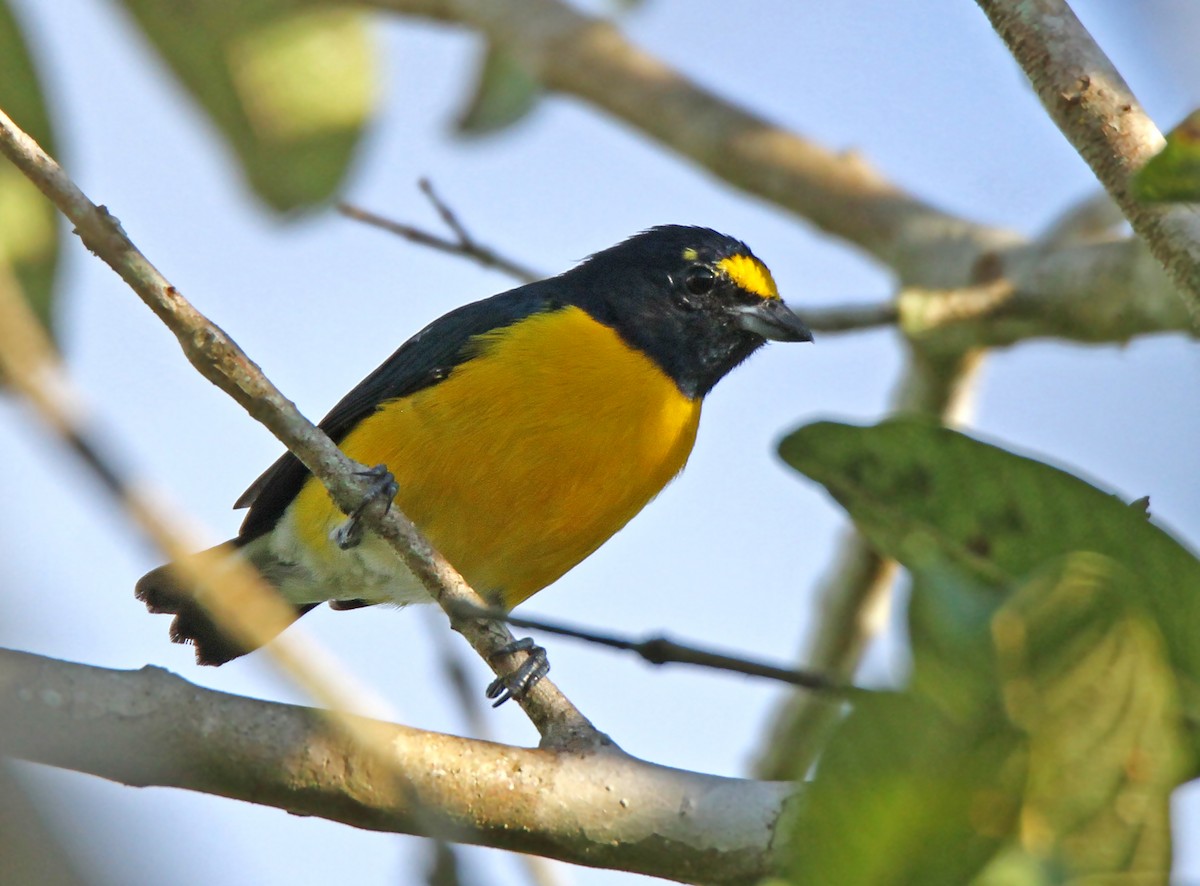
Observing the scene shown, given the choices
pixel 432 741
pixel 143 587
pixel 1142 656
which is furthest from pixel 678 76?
pixel 1142 656

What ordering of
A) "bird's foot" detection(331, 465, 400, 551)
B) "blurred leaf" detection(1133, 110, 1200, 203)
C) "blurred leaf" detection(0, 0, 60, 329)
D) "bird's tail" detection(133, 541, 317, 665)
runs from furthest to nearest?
"bird's tail" detection(133, 541, 317, 665) < "bird's foot" detection(331, 465, 400, 551) < "blurred leaf" detection(0, 0, 60, 329) < "blurred leaf" detection(1133, 110, 1200, 203)

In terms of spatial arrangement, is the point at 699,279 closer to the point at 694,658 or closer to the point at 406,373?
the point at 406,373

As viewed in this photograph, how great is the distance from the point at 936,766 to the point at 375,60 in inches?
150

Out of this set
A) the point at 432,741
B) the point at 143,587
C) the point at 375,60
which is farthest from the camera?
the point at 143,587

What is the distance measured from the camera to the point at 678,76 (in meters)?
6.66

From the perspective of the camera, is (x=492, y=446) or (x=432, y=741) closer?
(x=432, y=741)

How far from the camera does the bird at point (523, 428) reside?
4.71 metres

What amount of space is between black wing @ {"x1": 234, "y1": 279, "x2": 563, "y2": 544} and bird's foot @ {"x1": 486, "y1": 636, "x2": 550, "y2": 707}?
3.54 feet

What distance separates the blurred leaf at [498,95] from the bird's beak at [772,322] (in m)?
1.52

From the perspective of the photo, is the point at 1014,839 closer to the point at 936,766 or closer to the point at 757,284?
the point at 936,766

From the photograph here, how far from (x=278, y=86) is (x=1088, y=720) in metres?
3.79

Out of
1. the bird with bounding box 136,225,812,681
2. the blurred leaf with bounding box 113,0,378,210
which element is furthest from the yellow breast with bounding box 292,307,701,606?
the blurred leaf with bounding box 113,0,378,210

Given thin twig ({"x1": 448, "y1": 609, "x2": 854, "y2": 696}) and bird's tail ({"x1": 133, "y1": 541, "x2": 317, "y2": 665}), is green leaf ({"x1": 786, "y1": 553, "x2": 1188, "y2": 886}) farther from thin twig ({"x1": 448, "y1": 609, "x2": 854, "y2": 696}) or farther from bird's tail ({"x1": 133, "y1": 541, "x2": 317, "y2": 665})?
bird's tail ({"x1": 133, "y1": 541, "x2": 317, "y2": 665})

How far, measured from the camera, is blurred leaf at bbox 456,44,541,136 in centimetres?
627
